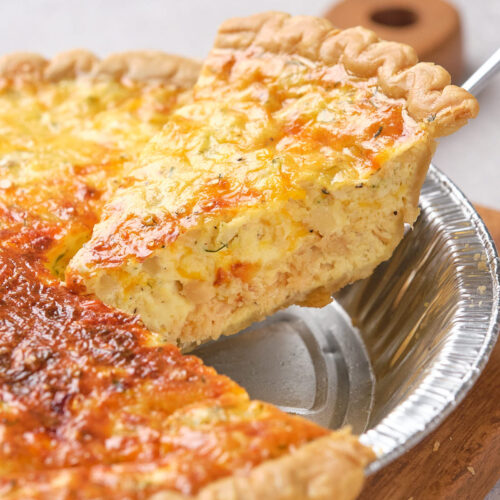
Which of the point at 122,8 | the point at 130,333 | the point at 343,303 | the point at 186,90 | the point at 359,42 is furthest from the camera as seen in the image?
the point at 122,8

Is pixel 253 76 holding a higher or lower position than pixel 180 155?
higher

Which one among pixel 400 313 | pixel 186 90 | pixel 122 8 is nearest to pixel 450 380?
pixel 400 313

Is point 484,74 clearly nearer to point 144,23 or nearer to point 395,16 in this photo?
point 395,16

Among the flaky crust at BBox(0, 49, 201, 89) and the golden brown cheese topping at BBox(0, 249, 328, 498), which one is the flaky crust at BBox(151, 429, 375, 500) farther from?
the flaky crust at BBox(0, 49, 201, 89)

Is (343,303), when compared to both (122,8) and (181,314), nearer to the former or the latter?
(181,314)

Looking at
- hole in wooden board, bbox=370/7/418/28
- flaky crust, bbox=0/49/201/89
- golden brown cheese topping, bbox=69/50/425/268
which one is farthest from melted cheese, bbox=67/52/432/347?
hole in wooden board, bbox=370/7/418/28

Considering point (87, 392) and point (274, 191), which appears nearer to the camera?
point (87, 392)

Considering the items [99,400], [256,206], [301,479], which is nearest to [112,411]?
[99,400]
